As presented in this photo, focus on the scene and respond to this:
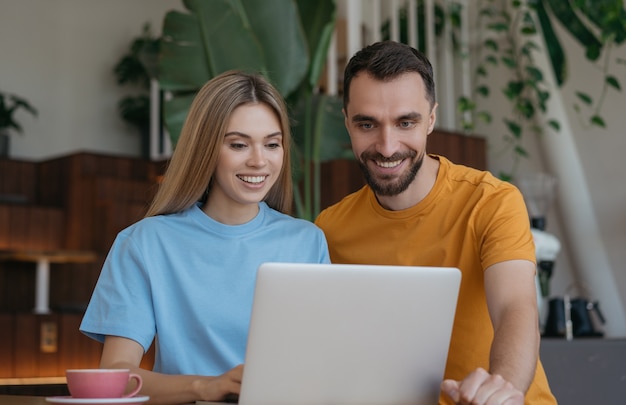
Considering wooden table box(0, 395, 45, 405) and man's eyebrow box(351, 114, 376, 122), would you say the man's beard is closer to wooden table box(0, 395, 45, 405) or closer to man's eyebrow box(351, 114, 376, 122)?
man's eyebrow box(351, 114, 376, 122)

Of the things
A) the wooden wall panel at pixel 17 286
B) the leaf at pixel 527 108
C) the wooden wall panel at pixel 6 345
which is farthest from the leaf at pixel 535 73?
the wooden wall panel at pixel 17 286

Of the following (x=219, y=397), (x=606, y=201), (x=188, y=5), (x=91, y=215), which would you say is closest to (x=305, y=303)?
(x=219, y=397)

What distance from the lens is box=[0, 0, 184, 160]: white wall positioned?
699 centimetres

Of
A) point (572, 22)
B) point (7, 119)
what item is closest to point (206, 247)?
point (572, 22)

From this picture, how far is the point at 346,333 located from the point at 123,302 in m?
0.45

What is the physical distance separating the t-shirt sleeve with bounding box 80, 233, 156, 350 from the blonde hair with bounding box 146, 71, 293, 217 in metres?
0.14

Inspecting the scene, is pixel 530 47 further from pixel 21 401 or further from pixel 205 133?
pixel 21 401

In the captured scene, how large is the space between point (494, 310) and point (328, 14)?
2.22 m

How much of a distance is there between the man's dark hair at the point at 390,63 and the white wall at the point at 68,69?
18.2ft

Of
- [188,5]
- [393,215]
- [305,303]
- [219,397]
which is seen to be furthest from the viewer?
[188,5]

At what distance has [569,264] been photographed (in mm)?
4574

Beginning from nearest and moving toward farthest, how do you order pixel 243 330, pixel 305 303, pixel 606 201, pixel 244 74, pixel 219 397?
pixel 305 303 < pixel 219 397 < pixel 243 330 < pixel 244 74 < pixel 606 201

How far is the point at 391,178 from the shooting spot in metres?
1.76

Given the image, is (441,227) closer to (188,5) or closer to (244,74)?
(244,74)
